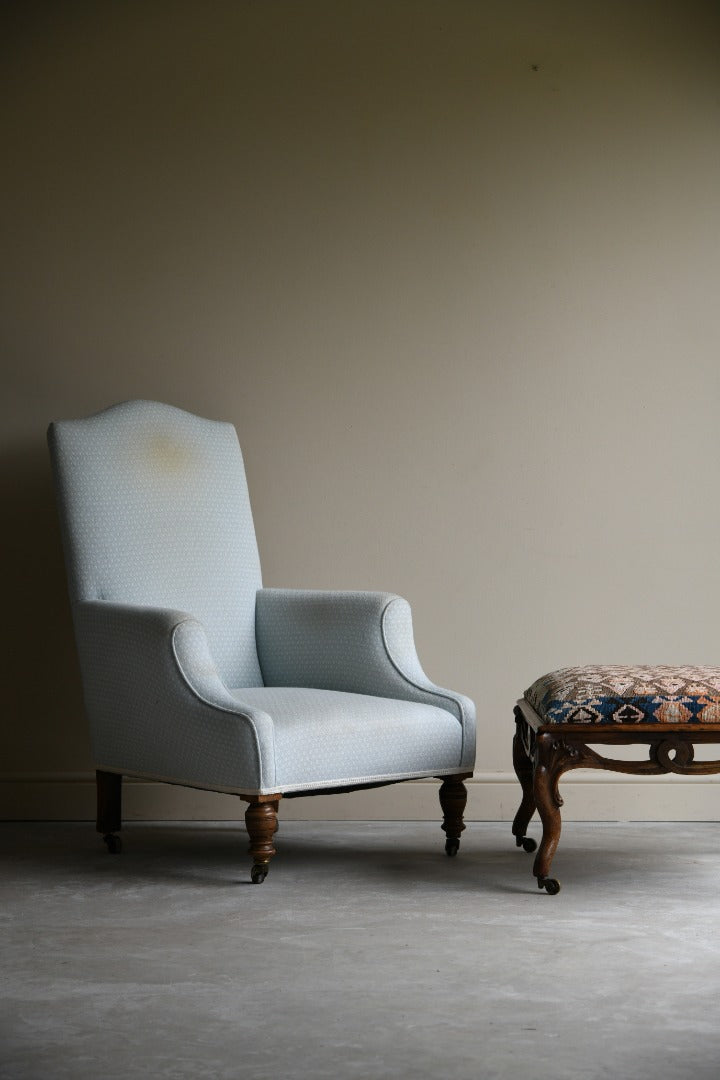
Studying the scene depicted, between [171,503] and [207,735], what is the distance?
77cm

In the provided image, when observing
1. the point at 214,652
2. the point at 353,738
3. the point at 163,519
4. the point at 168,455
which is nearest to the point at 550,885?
the point at 353,738

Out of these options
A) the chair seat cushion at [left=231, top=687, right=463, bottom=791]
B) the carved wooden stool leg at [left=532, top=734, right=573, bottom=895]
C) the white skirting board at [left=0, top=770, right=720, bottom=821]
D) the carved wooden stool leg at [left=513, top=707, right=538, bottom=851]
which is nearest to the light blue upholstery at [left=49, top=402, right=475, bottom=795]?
the chair seat cushion at [left=231, top=687, right=463, bottom=791]

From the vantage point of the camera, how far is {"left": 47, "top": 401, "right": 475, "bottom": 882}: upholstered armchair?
98.3 inches

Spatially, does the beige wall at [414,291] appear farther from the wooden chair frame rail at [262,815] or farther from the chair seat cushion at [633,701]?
the chair seat cushion at [633,701]

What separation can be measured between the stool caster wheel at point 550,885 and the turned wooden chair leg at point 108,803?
1.07 m

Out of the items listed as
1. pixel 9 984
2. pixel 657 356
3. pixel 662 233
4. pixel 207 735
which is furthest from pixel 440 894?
pixel 662 233

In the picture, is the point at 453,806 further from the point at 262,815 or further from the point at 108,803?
the point at 108,803

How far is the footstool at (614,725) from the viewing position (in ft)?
7.78

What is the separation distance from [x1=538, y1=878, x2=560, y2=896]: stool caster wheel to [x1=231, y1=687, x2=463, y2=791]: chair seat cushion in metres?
0.35

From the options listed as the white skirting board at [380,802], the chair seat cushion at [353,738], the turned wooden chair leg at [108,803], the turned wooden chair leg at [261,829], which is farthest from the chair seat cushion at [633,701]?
the turned wooden chair leg at [108,803]

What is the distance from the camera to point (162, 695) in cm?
258

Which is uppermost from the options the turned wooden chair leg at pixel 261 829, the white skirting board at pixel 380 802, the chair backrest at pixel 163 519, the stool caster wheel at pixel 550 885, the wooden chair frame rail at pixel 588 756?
the chair backrest at pixel 163 519

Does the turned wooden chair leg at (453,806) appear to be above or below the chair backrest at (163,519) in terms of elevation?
below

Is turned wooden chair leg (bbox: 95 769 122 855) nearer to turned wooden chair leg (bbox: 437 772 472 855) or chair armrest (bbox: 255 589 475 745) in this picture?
chair armrest (bbox: 255 589 475 745)
